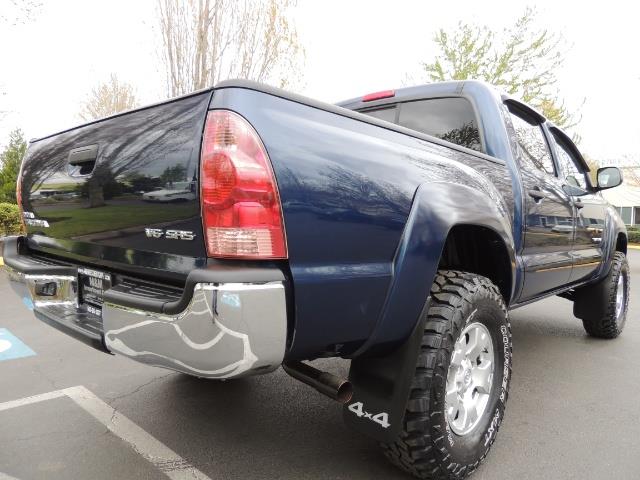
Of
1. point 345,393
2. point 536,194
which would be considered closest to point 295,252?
point 345,393

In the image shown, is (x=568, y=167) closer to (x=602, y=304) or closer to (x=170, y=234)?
(x=602, y=304)

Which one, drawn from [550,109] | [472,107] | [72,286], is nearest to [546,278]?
[472,107]

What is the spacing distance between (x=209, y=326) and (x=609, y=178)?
4233 millimetres

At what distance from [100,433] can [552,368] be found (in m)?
3.29

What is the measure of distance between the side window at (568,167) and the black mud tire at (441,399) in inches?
83.5

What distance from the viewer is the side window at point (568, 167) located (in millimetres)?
3836

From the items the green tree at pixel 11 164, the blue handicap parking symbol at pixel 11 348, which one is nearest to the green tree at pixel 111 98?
the green tree at pixel 11 164

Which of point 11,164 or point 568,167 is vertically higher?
point 11,164

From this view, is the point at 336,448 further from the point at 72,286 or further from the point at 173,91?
the point at 173,91

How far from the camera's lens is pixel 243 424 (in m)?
2.71

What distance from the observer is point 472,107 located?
2896mm

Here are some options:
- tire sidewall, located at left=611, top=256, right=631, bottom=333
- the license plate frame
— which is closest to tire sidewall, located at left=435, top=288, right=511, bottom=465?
the license plate frame

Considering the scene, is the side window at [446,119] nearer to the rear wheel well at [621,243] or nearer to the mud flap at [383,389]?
the mud flap at [383,389]

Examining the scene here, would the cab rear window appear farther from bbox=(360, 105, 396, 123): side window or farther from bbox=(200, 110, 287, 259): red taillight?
bbox=(200, 110, 287, 259): red taillight
